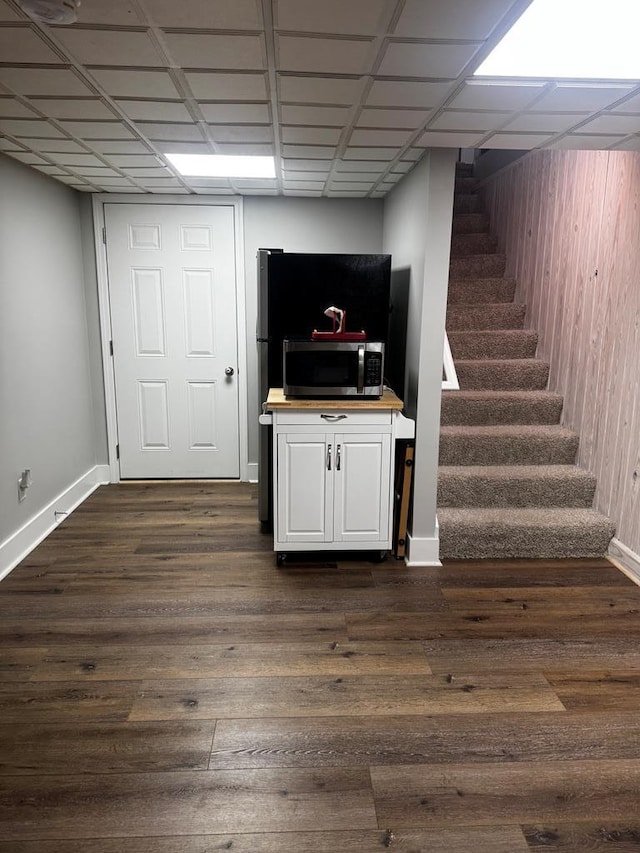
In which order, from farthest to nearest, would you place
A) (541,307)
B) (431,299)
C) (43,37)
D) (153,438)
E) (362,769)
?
1. (153,438)
2. (541,307)
3. (431,299)
4. (362,769)
5. (43,37)

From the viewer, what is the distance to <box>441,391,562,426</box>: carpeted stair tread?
12.7 ft

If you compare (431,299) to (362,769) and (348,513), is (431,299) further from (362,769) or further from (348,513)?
(362,769)

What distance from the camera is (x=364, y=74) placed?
1945 millimetres

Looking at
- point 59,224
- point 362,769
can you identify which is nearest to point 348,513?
point 362,769

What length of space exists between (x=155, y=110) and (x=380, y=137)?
99 centimetres

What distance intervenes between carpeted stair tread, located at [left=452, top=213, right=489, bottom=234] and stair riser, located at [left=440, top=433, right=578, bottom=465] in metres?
2.32

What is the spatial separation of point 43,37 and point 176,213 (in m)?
2.70

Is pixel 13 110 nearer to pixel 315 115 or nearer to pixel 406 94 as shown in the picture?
pixel 315 115

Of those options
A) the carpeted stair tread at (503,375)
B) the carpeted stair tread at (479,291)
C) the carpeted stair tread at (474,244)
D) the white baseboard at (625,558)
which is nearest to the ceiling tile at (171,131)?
the carpeted stair tread at (503,375)

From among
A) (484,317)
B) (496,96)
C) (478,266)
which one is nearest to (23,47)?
(496,96)

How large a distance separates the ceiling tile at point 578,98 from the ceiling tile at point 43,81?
167cm

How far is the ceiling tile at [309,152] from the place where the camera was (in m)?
2.86

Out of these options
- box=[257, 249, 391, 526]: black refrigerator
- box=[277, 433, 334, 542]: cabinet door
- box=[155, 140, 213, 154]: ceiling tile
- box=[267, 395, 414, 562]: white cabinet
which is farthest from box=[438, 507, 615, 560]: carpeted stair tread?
box=[155, 140, 213, 154]: ceiling tile

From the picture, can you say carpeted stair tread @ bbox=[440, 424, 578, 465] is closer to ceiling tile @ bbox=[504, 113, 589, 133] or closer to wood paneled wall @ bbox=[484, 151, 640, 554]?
wood paneled wall @ bbox=[484, 151, 640, 554]
